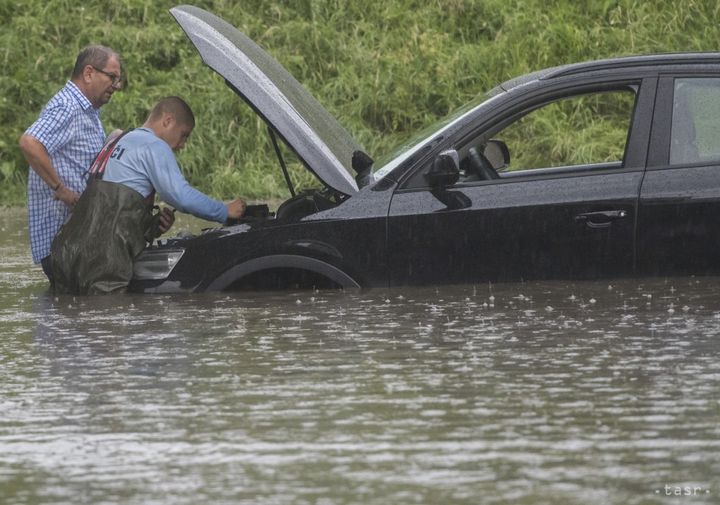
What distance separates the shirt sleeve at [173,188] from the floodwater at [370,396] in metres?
0.52

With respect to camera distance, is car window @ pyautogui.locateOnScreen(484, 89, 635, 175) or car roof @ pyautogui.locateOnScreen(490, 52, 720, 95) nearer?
car roof @ pyautogui.locateOnScreen(490, 52, 720, 95)

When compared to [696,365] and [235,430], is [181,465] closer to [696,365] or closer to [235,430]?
[235,430]

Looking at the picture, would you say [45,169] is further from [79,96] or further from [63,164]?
[79,96]

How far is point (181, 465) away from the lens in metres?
5.98

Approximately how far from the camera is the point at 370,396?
23.6 ft

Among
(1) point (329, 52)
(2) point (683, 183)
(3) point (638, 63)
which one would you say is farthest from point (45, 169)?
(1) point (329, 52)

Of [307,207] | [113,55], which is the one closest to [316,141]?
→ [307,207]

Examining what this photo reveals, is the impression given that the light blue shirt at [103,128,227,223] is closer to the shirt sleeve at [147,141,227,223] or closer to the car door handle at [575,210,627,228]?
the shirt sleeve at [147,141,227,223]

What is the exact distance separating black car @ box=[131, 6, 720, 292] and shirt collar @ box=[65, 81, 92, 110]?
1478 millimetres

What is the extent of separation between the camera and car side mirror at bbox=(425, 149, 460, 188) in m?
9.38

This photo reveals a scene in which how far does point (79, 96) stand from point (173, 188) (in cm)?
121

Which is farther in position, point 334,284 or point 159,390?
point 334,284

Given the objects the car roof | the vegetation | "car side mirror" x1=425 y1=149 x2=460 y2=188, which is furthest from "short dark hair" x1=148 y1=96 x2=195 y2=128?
the vegetation

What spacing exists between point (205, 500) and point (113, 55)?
241 inches
